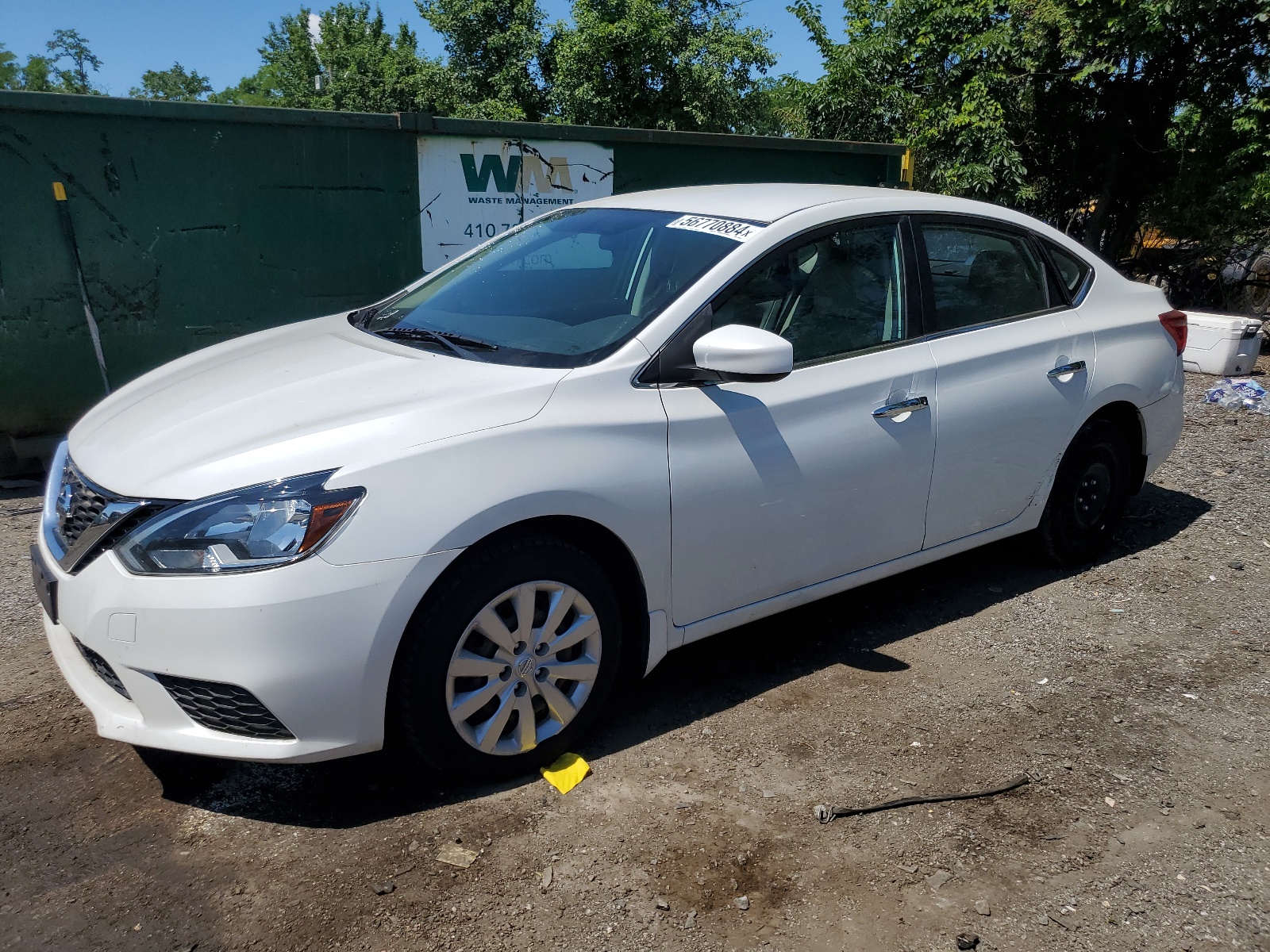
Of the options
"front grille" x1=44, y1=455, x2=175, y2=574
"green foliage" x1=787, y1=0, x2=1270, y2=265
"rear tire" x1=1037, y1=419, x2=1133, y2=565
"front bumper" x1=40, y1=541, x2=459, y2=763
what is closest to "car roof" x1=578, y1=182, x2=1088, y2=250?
"rear tire" x1=1037, y1=419, x2=1133, y2=565

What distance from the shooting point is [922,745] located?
3.27 m

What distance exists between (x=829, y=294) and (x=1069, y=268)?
1.53 metres

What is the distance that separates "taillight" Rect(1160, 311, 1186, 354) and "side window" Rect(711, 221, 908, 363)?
1.70 m

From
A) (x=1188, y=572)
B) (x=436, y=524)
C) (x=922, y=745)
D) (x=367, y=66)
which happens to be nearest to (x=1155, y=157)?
(x=1188, y=572)

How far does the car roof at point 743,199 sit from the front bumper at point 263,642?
175 centimetres

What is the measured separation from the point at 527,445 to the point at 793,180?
7.48m

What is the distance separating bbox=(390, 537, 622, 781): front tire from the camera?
2.66m

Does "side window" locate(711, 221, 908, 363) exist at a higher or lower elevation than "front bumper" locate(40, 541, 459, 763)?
higher

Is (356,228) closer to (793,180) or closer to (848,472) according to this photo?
(793,180)

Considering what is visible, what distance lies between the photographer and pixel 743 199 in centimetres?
377

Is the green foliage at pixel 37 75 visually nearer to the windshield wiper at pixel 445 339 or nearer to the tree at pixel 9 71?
the tree at pixel 9 71

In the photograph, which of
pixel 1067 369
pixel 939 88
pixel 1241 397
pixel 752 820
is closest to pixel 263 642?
pixel 752 820

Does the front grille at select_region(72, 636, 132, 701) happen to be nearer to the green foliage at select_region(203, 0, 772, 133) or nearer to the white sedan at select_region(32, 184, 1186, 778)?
the white sedan at select_region(32, 184, 1186, 778)

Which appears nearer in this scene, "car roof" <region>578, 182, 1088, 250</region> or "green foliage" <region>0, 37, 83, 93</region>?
"car roof" <region>578, 182, 1088, 250</region>
